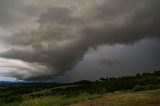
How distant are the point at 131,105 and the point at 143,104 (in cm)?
104

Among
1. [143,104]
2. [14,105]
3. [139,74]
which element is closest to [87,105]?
[143,104]

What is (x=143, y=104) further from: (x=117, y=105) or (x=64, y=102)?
(x=64, y=102)

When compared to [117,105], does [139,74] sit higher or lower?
higher

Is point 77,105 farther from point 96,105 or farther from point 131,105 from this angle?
point 131,105

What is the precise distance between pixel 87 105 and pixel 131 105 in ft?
12.7

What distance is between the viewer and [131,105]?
23.6 m

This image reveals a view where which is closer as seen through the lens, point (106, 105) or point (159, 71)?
point (106, 105)

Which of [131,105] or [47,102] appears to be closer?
[131,105]

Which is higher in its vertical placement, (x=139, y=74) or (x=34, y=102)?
(x=139, y=74)

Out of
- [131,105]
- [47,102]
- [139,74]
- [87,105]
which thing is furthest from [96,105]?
[139,74]

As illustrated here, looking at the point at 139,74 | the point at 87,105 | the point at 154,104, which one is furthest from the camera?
the point at 139,74

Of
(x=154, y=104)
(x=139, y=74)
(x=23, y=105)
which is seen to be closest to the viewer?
(x=154, y=104)

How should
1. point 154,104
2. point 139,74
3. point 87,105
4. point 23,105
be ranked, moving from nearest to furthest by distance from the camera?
point 154,104 → point 87,105 → point 23,105 → point 139,74

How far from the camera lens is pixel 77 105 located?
25.1 metres
